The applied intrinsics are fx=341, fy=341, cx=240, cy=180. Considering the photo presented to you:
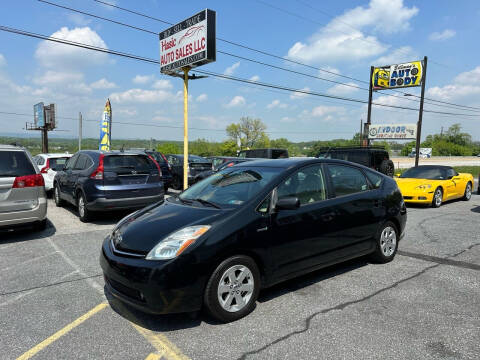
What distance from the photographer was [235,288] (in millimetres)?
3223

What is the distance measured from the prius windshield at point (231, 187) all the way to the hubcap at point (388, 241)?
80.6 inches

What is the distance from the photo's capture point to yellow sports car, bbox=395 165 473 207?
10086mm

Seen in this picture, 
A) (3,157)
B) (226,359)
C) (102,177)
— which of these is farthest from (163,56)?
(226,359)

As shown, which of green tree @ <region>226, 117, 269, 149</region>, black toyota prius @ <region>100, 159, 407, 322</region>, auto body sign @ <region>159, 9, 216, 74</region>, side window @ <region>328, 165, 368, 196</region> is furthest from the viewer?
green tree @ <region>226, 117, 269, 149</region>

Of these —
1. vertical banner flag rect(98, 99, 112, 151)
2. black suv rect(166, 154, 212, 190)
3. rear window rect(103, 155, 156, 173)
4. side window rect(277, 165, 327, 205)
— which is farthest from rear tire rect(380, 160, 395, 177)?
vertical banner flag rect(98, 99, 112, 151)

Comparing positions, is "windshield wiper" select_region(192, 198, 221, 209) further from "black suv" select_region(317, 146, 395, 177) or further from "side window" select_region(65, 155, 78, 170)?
"black suv" select_region(317, 146, 395, 177)

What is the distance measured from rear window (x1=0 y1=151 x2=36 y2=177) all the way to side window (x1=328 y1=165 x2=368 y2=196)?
206 inches

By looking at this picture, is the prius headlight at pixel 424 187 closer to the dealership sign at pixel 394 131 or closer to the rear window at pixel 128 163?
the rear window at pixel 128 163

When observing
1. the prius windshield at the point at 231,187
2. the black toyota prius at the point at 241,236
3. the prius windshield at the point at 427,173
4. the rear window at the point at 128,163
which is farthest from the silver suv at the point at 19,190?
the prius windshield at the point at 427,173

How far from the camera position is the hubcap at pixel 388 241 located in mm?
4867

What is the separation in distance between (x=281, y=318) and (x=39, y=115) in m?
46.7

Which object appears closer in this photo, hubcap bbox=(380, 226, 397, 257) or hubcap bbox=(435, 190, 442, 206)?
hubcap bbox=(380, 226, 397, 257)

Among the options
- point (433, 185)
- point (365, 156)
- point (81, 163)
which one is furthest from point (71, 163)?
point (433, 185)

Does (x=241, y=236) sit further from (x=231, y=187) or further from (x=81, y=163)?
(x=81, y=163)
